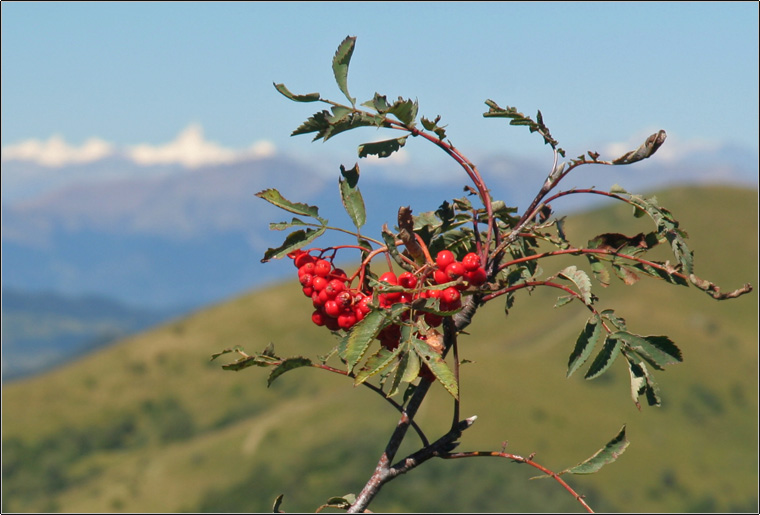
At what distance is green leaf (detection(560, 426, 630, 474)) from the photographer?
207 inches

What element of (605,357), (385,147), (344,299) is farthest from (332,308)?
(605,357)

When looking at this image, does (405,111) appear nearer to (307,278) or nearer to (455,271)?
(455,271)

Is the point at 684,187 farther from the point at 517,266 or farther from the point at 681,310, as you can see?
the point at 517,266

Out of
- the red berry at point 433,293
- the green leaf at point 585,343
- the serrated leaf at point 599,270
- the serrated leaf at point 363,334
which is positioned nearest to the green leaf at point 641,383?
the green leaf at point 585,343

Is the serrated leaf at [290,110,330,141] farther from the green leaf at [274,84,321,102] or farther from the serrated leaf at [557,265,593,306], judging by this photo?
the serrated leaf at [557,265,593,306]

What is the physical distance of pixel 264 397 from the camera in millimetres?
132375

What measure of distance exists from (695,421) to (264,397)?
61312mm

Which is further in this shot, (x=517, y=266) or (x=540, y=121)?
(x=517, y=266)

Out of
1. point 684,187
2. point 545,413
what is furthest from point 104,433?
point 684,187

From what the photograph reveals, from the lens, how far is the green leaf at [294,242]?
17.6 feet

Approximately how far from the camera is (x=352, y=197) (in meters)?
5.52

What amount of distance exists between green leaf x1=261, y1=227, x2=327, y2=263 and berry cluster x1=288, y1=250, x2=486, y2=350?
9 centimetres

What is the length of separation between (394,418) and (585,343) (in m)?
86.0

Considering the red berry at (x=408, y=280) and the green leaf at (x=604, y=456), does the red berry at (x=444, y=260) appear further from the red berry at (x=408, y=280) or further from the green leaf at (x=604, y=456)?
the green leaf at (x=604, y=456)
